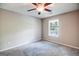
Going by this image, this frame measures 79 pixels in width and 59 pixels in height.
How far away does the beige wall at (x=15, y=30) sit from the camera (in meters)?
2.33

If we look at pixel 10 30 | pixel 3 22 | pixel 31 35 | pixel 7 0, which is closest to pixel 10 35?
pixel 10 30

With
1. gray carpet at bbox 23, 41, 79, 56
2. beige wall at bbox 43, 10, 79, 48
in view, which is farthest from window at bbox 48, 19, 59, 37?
gray carpet at bbox 23, 41, 79, 56

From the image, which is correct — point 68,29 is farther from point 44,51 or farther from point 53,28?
point 44,51

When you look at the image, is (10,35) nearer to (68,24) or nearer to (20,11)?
(20,11)

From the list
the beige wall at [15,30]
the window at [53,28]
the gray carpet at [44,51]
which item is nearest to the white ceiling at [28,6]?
the beige wall at [15,30]

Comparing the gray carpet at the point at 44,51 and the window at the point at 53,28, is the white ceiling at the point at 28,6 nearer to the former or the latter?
the window at the point at 53,28

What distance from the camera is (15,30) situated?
8.73 feet

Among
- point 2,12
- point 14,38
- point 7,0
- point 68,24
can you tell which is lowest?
point 14,38

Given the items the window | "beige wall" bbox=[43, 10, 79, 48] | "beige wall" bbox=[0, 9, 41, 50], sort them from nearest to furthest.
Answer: the window → "beige wall" bbox=[0, 9, 41, 50] → "beige wall" bbox=[43, 10, 79, 48]

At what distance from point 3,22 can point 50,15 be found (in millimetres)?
1698

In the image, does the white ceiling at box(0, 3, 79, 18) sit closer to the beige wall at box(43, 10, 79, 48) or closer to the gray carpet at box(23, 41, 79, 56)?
the beige wall at box(43, 10, 79, 48)

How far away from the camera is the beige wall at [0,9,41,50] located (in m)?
2.33

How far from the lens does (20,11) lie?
2.33 m

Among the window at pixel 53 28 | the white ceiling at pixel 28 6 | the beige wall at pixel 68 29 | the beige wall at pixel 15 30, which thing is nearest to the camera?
→ the white ceiling at pixel 28 6
